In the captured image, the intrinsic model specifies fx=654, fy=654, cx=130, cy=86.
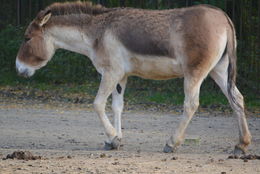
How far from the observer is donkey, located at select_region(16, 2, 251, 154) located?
8.36 meters

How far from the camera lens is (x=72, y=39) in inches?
Result: 368

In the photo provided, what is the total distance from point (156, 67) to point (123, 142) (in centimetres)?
137

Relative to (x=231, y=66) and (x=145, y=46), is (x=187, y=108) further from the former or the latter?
(x=145, y=46)

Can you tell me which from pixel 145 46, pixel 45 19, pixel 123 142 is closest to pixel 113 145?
pixel 123 142

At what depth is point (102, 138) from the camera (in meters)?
9.81

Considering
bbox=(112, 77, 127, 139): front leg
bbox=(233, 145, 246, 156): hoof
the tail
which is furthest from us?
bbox=(112, 77, 127, 139): front leg

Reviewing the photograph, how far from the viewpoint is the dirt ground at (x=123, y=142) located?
689cm

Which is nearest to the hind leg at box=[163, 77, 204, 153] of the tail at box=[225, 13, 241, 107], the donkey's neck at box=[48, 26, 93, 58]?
the tail at box=[225, 13, 241, 107]

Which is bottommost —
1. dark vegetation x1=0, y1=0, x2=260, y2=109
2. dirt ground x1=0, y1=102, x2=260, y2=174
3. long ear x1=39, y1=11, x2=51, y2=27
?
dark vegetation x1=0, y1=0, x2=260, y2=109

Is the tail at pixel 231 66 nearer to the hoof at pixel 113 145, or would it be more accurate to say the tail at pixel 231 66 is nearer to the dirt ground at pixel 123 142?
the dirt ground at pixel 123 142

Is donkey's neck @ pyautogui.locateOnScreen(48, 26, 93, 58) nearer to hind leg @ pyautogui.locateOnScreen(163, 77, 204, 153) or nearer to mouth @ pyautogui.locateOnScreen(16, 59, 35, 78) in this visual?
mouth @ pyautogui.locateOnScreen(16, 59, 35, 78)

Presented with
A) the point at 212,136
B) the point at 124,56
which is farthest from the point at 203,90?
the point at 124,56

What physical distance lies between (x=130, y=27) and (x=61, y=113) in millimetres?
4004

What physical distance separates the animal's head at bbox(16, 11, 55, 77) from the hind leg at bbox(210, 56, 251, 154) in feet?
8.10
